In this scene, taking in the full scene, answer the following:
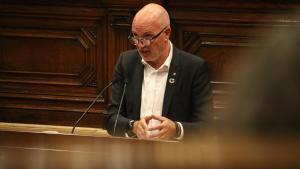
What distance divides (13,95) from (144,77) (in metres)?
1.92

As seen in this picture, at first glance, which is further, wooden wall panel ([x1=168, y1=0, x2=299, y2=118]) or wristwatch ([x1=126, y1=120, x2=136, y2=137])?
wooden wall panel ([x1=168, y1=0, x2=299, y2=118])

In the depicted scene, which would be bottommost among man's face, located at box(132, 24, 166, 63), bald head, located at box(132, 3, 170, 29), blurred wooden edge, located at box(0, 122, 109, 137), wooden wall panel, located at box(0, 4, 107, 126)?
blurred wooden edge, located at box(0, 122, 109, 137)

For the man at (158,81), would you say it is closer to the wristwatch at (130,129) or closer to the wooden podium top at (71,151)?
the wristwatch at (130,129)

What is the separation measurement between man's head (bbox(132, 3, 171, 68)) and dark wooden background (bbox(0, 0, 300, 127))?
1.30 meters

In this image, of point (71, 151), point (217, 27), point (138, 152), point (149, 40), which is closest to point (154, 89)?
point (149, 40)

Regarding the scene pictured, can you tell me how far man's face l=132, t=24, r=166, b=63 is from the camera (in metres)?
2.61

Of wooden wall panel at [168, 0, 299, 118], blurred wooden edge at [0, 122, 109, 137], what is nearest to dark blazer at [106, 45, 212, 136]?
wooden wall panel at [168, 0, 299, 118]

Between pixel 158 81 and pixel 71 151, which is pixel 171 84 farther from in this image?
pixel 71 151

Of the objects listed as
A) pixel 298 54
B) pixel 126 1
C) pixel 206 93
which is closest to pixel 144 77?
pixel 206 93

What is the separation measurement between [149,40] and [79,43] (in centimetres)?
165

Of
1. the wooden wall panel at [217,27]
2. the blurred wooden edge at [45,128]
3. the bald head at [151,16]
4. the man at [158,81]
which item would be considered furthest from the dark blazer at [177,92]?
the blurred wooden edge at [45,128]

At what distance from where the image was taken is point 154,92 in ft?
8.68

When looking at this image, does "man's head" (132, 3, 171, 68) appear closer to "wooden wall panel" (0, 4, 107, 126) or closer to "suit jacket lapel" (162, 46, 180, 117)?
"suit jacket lapel" (162, 46, 180, 117)

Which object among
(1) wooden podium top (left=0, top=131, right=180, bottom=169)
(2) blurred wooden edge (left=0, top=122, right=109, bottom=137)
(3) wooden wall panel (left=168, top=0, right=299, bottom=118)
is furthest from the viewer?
(2) blurred wooden edge (left=0, top=122, right=109, bottom=137)
